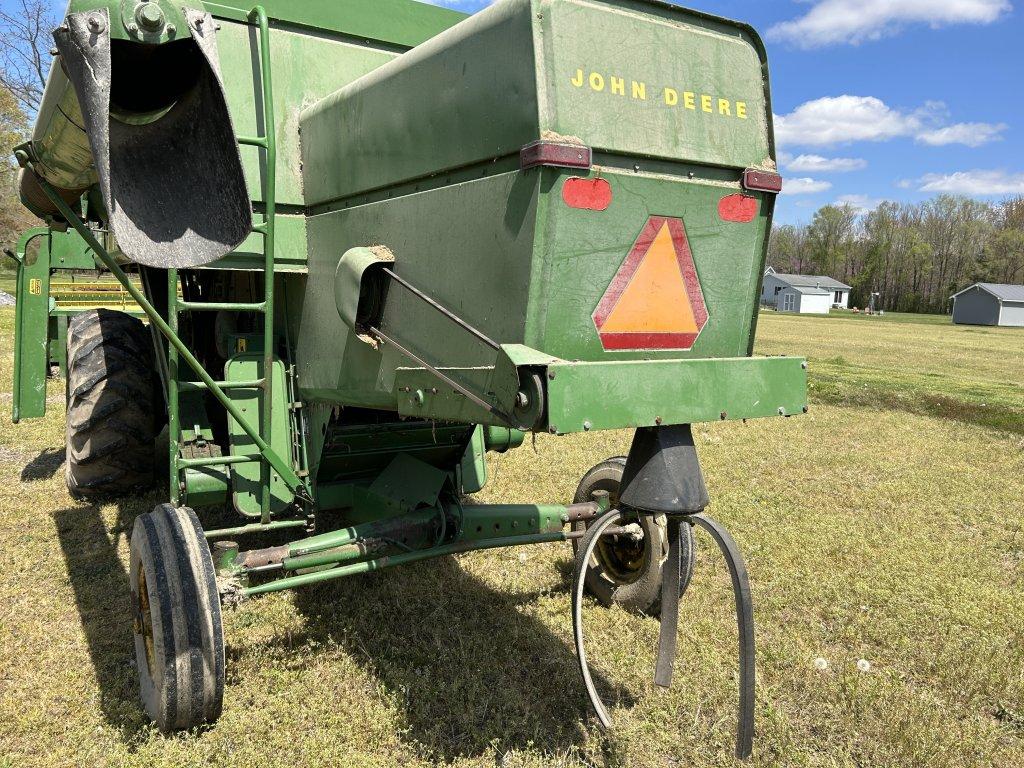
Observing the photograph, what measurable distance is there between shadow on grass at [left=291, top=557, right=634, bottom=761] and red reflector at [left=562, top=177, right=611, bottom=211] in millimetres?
1958

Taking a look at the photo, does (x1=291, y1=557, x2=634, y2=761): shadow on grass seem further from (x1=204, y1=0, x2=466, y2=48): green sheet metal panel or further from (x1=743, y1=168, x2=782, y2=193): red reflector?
(x1=204, y1=0, x2=466, y2=48): green sheet metal panel

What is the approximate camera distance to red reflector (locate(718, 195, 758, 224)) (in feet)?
8.89

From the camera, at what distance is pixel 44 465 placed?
6441 millimetres

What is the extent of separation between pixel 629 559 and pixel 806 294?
69.4 metres

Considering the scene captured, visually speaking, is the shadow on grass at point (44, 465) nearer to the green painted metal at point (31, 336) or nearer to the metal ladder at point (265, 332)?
the green painted metal at point (31, 336)

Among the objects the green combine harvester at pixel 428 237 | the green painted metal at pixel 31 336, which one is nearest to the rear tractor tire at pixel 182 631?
the green combine harvester at pixel 428 237

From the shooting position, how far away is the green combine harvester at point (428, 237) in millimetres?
2330

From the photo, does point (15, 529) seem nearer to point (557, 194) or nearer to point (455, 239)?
point (455, 239)

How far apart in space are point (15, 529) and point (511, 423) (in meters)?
4.22

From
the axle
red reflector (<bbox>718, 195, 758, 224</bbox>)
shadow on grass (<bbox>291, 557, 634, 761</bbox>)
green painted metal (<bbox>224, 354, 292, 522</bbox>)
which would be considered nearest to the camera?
red reflector (<bbox>718, 195, 758, 224</bbox>)

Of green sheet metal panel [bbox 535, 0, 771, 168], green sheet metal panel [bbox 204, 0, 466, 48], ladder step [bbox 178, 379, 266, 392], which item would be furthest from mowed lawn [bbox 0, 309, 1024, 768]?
green sheet metal panel [bbox 204, 0, 466, 48]

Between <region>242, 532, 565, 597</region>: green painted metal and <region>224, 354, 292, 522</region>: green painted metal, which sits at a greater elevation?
<region>224, 354, 292, 522</region>: green painted metal

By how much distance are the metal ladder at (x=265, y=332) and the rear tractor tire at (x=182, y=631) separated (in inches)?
21.8

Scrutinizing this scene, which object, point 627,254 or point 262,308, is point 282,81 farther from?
point 627,254
